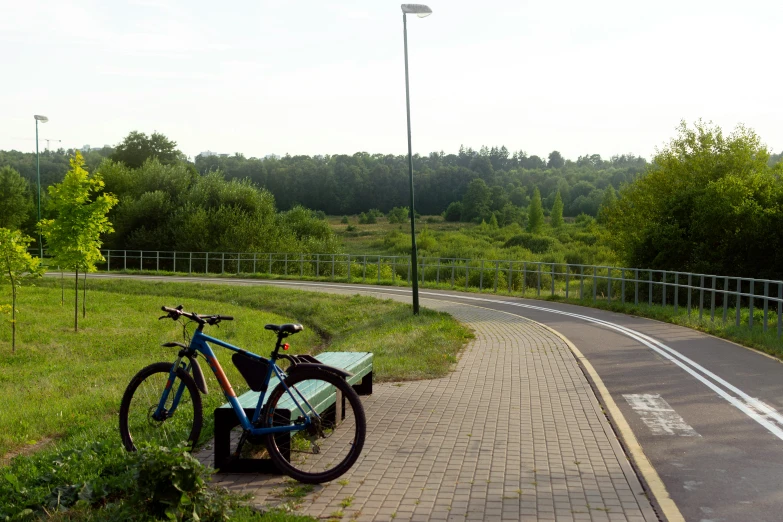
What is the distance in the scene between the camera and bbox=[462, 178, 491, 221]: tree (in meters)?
136

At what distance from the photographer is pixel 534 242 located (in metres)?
84.4

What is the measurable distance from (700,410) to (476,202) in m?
128

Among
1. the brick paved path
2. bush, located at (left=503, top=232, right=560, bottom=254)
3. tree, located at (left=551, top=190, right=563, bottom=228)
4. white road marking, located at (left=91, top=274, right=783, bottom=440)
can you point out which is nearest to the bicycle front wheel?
the brick paved path

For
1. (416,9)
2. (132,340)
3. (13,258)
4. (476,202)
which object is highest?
(416,9)

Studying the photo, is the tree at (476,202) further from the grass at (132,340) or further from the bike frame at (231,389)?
the bike frame at (231,389)

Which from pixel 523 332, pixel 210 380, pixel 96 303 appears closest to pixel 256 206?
pixel 96 303

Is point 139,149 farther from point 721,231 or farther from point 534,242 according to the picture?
point 721,231

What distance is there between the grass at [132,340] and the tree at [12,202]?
43657mm

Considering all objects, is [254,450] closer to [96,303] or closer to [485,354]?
[485,354]

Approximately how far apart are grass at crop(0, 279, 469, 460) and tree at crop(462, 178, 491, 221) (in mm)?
102285

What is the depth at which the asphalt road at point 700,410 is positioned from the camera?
6.15 meters

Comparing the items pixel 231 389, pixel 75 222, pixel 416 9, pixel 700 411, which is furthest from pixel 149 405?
pixel 75 222

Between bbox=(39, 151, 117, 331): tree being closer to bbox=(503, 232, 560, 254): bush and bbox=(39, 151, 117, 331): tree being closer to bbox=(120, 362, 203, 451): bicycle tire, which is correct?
bbox=(120, 362, 203, 451): bicycle tire

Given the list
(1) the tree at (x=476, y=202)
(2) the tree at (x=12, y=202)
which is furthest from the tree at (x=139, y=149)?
(1) the tree at (x=476, y=202)
